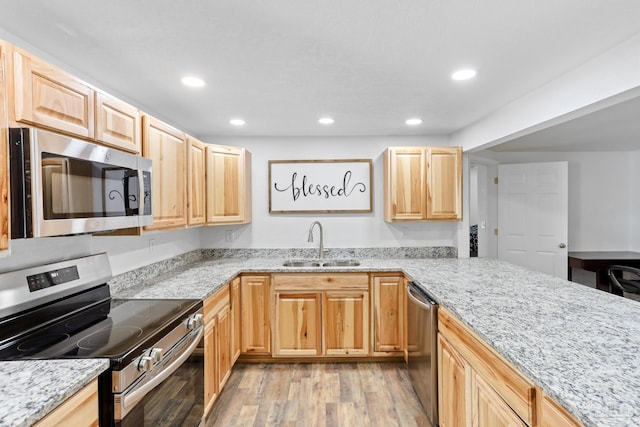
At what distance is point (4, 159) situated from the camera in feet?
3.81

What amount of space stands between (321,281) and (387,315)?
670 mm

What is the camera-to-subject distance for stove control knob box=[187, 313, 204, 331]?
1837 millimetres

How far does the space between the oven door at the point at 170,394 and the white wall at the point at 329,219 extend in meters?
1.88

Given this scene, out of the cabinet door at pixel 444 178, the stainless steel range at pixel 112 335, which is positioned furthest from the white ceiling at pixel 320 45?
the stainless steel range at pixel 112 335

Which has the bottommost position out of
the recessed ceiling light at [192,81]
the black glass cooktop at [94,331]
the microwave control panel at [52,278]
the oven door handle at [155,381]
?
the oven door handle at [155,381]

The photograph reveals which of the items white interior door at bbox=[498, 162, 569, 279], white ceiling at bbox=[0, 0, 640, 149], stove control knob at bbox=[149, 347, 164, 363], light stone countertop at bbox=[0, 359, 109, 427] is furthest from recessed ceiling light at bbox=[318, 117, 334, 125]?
white interior door at bbox=[498, 162, 569, 279]

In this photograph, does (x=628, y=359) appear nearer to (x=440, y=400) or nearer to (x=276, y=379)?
(x=440, y=400)

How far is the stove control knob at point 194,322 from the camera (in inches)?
72.3

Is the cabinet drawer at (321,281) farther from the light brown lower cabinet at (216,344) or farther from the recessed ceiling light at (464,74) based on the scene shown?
the recessed ceiling light at (464,74)

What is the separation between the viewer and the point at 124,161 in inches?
68.2

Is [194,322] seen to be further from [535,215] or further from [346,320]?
[535,215]

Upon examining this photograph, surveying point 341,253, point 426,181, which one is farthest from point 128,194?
point 426,181

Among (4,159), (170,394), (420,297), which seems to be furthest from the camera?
Result: (420,297)

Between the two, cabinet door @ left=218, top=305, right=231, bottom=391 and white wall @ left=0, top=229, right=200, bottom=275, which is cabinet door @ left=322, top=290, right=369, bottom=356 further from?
white wall @ left=0, top=229, right=200, bottom=275
